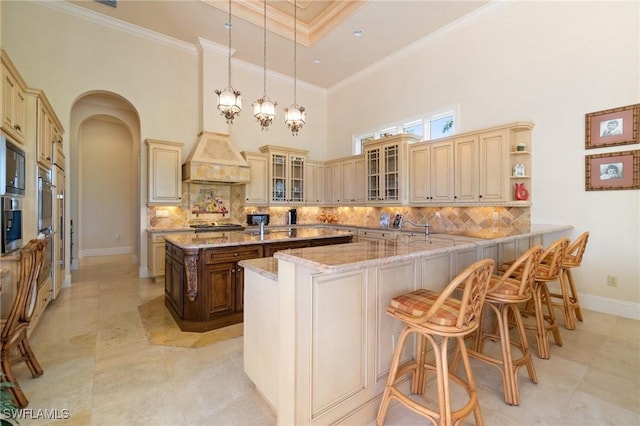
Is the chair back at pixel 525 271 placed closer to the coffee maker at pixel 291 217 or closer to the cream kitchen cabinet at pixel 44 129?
the cream kitchen cabinet at pixel 44 129

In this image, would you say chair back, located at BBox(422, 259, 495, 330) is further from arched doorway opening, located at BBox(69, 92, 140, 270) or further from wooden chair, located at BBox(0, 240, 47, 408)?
arched doorway opening, located at BBox(69, 92, 140, 270)

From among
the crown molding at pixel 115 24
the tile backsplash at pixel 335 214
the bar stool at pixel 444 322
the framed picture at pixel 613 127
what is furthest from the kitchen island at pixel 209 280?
the crown molding at pixel 115 24

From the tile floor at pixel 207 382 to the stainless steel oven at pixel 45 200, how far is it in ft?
3.76

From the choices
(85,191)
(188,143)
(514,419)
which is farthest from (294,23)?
(85,191)

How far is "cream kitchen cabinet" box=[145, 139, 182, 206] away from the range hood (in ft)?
0.62

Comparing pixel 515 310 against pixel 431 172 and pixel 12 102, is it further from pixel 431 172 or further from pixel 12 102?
pixel 12 102

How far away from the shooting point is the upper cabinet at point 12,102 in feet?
8.30

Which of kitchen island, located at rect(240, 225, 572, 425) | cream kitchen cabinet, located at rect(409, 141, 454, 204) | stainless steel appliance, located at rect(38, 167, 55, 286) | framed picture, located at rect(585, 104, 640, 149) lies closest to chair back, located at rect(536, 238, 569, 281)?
kitchen island, located at rect(240, 225, 572, 425)

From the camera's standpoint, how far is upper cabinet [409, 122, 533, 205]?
409cm

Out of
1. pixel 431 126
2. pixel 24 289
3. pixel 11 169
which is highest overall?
pixel 431 126

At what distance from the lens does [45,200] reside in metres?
3.46

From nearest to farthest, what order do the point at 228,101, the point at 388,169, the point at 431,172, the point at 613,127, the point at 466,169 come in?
the point at 228,101 < the point at 613,127 < the point at 466,169 < the point at 431,172 < the point at 388,169

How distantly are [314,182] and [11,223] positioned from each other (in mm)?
5320

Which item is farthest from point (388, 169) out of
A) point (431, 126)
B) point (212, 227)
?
point (212, 227)
